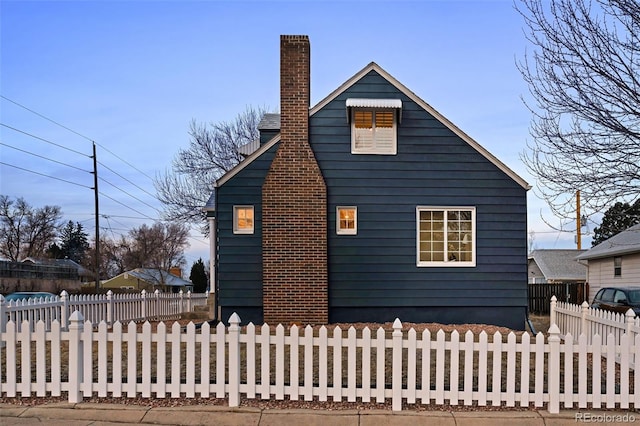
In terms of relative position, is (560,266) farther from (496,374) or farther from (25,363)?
(25,363)

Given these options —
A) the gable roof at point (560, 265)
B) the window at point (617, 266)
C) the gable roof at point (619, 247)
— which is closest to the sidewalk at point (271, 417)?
the gable roof at point (619, 247)

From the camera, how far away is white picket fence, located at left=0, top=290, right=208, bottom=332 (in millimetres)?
10859

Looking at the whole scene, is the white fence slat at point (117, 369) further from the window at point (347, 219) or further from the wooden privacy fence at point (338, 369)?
the window at point (347, 219)

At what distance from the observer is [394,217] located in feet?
45.1

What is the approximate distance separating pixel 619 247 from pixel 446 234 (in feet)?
45.2

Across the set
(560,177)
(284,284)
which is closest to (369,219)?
(284,284)

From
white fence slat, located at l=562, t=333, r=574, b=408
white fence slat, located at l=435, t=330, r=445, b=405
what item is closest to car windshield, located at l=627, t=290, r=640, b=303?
white fence slat, located at l=562, t=333, r=574, b=408

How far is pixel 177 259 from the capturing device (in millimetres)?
63406

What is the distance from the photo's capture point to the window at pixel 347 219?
13.7m

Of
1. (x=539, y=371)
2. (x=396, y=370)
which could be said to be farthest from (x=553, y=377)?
(x=396, y=370)

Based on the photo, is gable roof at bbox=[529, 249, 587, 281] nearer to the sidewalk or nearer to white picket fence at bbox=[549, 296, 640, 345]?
white picket fence at bbox=[549, 296, 640, 345]

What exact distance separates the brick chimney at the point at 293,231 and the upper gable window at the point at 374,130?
53.6 inches

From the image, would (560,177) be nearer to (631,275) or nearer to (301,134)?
(301,134)

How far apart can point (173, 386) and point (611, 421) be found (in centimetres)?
496
